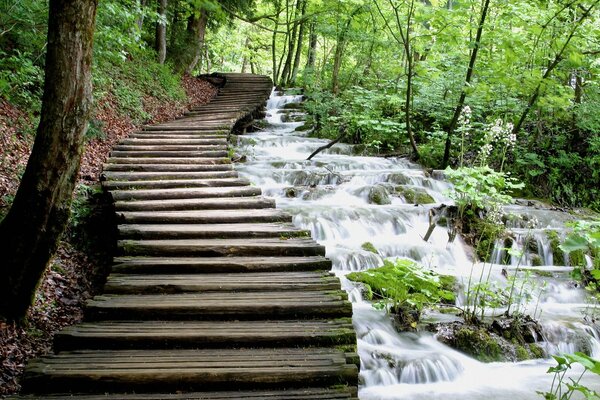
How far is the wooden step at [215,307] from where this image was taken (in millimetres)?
3887

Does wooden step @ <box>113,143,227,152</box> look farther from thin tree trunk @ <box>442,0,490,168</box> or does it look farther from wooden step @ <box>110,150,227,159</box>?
thin tree trunk @ <box>442,0,490,168</box>

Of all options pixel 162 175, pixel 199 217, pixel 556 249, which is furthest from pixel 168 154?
pixel 556 249

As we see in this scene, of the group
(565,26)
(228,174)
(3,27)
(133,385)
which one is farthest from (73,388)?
(565,26)

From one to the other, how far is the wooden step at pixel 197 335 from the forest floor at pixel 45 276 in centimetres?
64

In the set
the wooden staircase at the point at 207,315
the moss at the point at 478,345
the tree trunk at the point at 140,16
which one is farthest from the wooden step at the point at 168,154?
the moss at the point at 478,345

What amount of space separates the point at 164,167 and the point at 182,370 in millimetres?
5169

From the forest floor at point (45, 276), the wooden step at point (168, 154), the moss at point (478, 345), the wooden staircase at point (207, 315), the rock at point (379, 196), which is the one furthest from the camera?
the rock at point (379, 196)

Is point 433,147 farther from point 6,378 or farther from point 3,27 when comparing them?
point 6,378

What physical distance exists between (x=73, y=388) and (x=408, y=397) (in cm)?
310

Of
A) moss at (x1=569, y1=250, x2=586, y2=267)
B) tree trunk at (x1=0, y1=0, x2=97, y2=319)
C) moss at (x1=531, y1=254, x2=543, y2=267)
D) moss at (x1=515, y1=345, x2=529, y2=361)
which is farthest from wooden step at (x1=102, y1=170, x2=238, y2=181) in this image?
moss at (x1=569, y1=250, x2=586, y2=267)

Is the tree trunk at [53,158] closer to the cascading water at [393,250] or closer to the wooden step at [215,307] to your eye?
the wooden step at [215,307]

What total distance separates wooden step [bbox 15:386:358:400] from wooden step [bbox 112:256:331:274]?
1712 mm

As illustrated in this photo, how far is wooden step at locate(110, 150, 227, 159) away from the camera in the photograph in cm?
831

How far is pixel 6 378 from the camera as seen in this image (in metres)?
3.49
